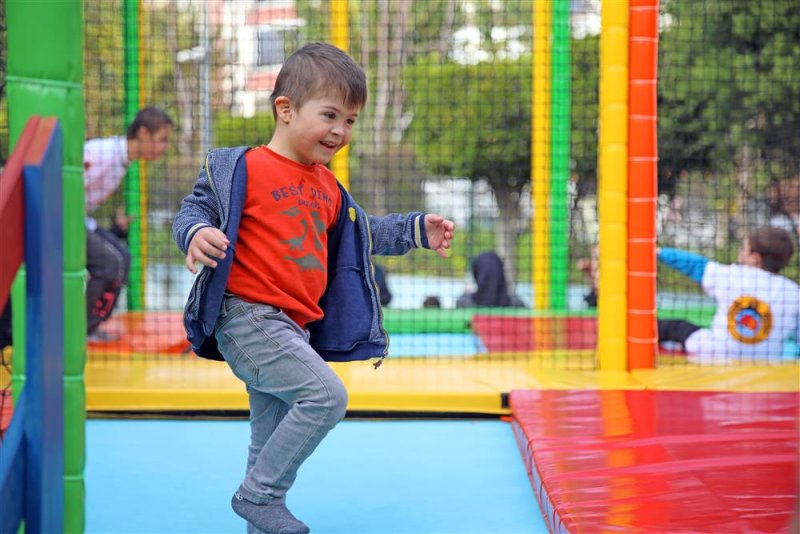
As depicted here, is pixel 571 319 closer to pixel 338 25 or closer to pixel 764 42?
pixel 338 25

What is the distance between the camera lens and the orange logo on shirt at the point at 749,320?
4590mm

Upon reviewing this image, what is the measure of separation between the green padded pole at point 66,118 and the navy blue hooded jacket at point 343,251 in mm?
281

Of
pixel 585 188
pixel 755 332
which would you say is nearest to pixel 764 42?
pixel 585 188

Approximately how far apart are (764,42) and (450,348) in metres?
4.28

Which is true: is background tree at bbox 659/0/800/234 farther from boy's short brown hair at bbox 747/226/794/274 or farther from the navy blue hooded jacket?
the navy blue hooded jacket

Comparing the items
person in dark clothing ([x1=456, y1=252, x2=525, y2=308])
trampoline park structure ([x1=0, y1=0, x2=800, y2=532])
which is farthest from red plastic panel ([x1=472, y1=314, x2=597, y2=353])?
person in dark clothing ([x1=456, y1=252, x2=525, y2=308])

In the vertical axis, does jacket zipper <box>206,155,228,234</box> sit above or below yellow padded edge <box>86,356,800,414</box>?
above

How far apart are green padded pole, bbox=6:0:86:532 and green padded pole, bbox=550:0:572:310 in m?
4.71

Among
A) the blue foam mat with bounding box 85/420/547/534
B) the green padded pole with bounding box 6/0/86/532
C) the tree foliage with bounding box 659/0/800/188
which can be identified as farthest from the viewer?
the tree foliage with bounding box 659/0/800/188

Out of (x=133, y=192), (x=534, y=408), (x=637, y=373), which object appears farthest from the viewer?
(x=133, y=192)

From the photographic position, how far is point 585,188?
10352mm

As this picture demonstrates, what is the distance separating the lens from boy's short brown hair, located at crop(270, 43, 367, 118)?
2.12 metres

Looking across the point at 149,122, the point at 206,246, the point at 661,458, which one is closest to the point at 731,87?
the point at 149,122

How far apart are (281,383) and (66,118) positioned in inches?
26.6
